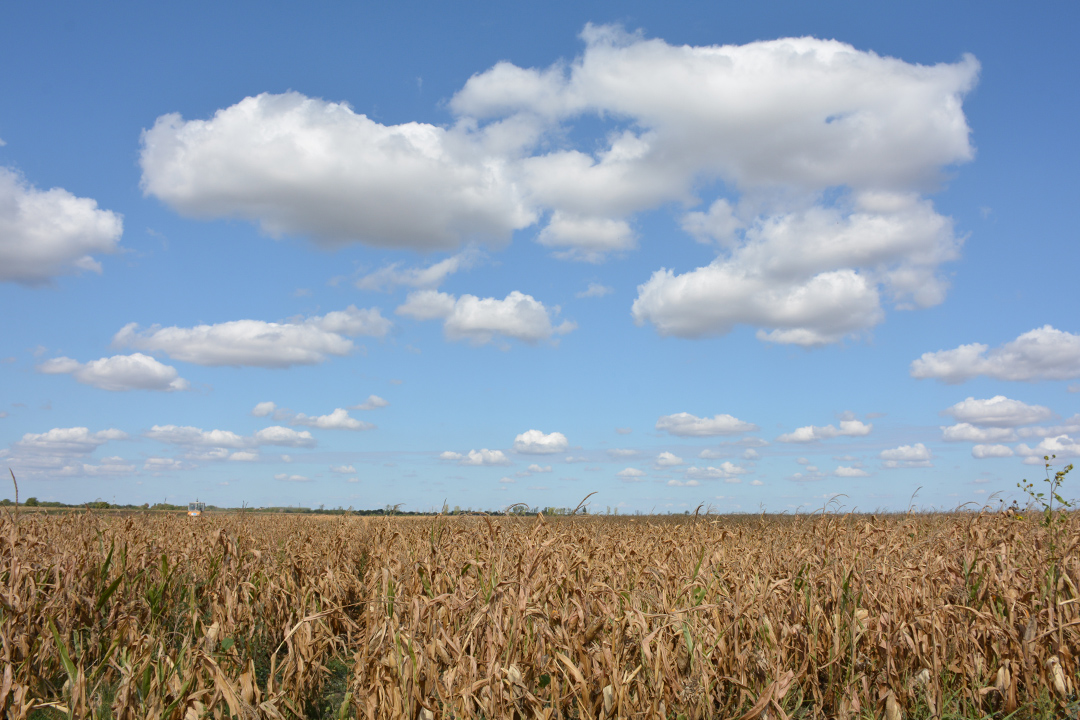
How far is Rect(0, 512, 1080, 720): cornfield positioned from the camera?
3764mm

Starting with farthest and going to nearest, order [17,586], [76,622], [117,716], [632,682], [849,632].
Answer: 1. [76,622]
2. [17,586]
3. [849,632]
4. [632,682]
5. [117,716]

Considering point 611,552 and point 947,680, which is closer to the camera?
point 947,680

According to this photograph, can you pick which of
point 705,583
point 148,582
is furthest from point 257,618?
point 705,583

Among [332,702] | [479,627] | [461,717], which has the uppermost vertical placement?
[479,627]

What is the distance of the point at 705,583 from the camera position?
5.84 metres

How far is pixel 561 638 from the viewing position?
4477mm

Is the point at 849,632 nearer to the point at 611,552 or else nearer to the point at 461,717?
the point at 461,717

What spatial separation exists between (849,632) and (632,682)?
180 centimetres

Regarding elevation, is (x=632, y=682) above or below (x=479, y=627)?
below

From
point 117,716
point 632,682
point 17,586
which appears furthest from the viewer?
point 17,586

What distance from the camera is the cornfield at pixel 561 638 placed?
376 centimetres

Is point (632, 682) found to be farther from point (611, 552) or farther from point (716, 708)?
point (611, 552)

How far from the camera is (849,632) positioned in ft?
15.7

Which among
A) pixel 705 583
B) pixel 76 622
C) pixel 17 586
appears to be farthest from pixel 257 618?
pixel 705 583
